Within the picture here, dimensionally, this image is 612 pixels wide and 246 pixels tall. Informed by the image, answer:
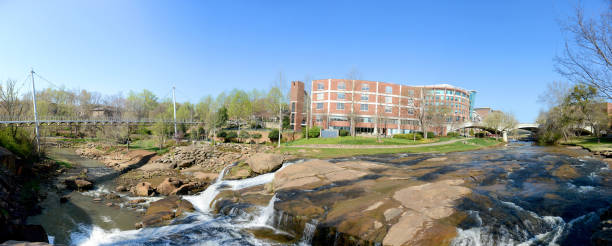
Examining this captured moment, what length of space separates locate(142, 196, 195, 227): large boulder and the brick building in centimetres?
4343

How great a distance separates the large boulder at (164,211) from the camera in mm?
11619

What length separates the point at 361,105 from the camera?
60344mm

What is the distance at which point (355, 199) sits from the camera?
1098 cm

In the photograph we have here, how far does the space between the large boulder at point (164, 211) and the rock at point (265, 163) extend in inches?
241

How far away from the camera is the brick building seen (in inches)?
2262

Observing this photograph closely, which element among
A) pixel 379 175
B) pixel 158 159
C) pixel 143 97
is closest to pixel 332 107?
pixel 158 159

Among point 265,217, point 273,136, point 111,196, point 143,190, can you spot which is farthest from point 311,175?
point 273,136

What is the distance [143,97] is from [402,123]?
272 feet

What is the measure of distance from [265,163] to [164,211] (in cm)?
813

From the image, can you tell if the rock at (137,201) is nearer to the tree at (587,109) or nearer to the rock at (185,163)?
the rock at (185,163)

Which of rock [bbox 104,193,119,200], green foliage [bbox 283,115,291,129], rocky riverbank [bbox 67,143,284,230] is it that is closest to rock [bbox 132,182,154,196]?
rocky riverbank [bbox 67,143,284,230]

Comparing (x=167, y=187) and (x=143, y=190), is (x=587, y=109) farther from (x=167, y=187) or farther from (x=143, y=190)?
(x=143, y=190)

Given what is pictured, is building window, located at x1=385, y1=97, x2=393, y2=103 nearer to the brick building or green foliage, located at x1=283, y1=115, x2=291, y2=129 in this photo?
the brick building

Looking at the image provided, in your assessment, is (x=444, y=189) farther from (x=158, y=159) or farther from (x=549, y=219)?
(x=158, y=159)
